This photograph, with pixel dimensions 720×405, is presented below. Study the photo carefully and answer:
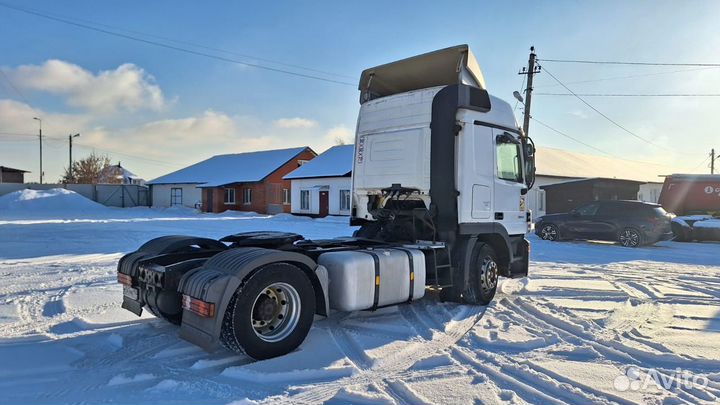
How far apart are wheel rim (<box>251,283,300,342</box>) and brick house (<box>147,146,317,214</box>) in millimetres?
34756

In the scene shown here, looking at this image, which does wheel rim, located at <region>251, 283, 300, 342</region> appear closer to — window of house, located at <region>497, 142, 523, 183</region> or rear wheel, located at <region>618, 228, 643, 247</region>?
window of house, located at <region>497, 142, 523, 183</region>

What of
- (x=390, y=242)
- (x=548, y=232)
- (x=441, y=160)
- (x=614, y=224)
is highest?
(x=441, y=160)

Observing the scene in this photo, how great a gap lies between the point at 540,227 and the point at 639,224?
3479 mm

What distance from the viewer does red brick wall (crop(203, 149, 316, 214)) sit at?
39.3 m

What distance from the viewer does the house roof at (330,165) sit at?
109 feet

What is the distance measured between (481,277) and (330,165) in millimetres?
28981

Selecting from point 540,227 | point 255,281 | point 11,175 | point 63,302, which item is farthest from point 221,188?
point 11,175

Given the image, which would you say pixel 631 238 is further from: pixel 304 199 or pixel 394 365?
pixel 304 199

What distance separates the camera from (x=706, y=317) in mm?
6547

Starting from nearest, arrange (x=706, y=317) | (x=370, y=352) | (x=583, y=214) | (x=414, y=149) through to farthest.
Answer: (x=370, y=352) → (x=706, y=317) → (x=414, y=149) → (x=583, y=214)

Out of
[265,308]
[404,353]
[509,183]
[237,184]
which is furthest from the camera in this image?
[237,184]

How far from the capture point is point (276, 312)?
4.84 metres

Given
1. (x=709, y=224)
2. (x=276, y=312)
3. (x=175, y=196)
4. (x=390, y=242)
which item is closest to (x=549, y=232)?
(x=709, y=224)

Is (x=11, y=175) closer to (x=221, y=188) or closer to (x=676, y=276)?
(x=221, y=188)
